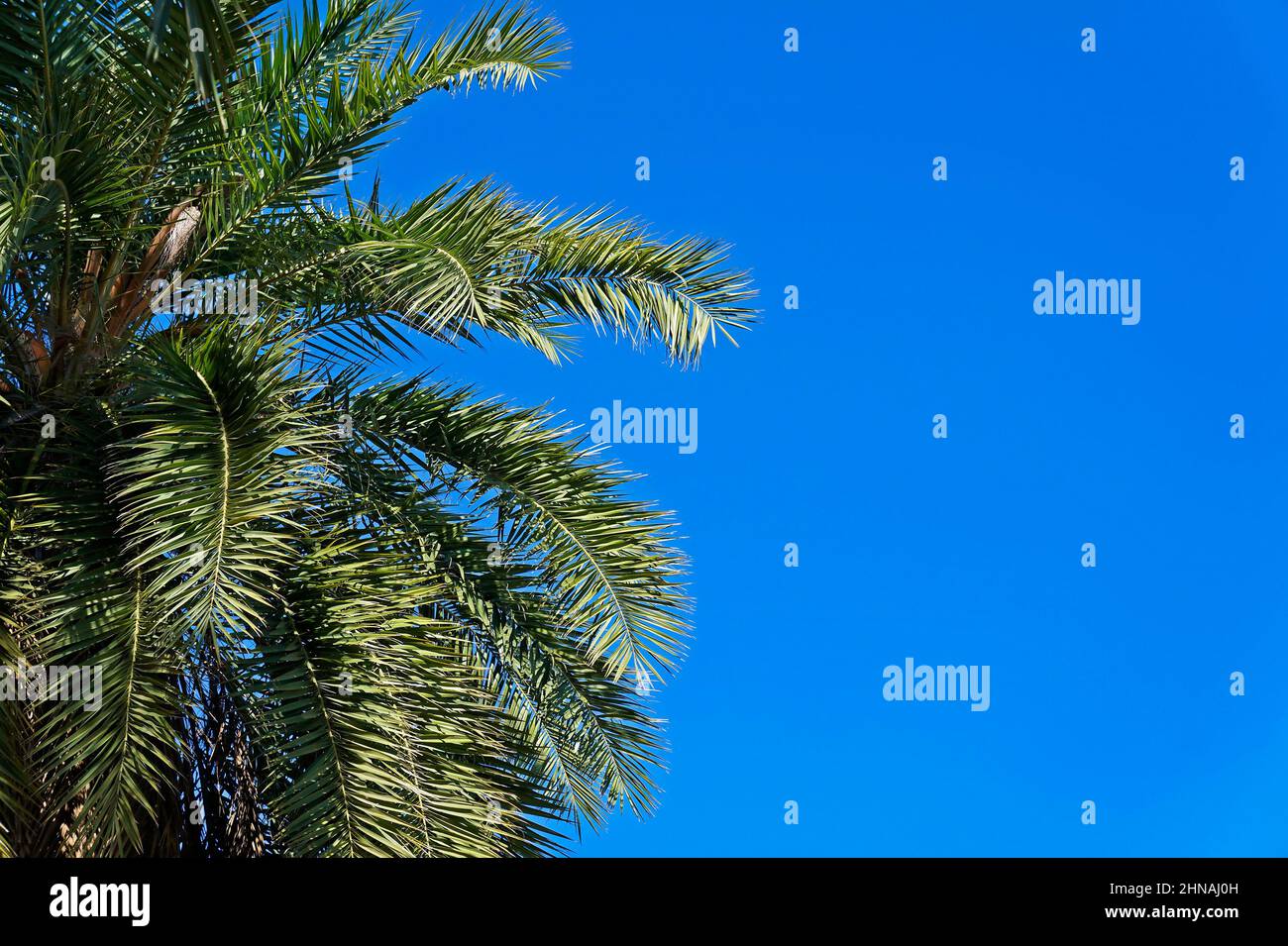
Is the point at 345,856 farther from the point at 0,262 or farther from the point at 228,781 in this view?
the point at 0,262

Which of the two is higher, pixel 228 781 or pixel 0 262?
pixel 0 262

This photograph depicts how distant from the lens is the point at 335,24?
21.8 ft

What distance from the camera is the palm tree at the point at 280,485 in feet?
18.6

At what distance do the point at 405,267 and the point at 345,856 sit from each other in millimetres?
2796

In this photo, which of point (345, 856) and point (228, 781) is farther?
point (228, 781)

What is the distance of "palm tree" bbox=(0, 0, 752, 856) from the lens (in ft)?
18.6

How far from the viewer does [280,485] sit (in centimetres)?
612
